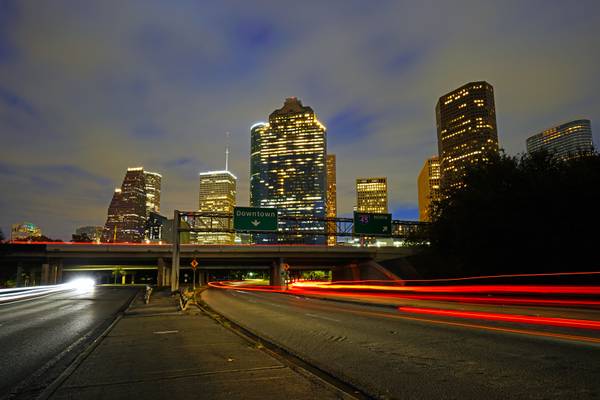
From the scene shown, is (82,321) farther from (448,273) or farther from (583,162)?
(448,273)

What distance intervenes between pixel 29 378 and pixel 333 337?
6.28 metres

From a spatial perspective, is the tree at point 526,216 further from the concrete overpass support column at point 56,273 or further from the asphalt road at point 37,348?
the concrete overpass support column at point 56,273

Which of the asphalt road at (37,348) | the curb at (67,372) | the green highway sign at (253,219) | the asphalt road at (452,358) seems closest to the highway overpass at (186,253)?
the green highway sign at (253,219)

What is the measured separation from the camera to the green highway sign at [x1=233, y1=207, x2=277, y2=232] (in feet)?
154

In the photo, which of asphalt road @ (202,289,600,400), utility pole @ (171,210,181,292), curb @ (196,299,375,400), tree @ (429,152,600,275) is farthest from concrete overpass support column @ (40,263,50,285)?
curb @ (196,299,375,400)

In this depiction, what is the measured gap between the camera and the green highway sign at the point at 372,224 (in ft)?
166

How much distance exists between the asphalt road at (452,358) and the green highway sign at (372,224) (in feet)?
123

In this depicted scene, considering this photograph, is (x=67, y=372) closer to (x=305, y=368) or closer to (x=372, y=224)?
(x=305, y=368)

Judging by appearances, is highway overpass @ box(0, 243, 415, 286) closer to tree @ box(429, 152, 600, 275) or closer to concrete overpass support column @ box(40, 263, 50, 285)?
concrete overpass support column @ box(40, 263, 50, 285)

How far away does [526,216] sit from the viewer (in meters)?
30.1

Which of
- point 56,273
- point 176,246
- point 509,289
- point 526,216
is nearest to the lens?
point 509,289

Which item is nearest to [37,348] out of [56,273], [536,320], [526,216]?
[536,320]

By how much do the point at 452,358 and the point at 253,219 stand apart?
40.5 m

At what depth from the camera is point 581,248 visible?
91.4 feet
